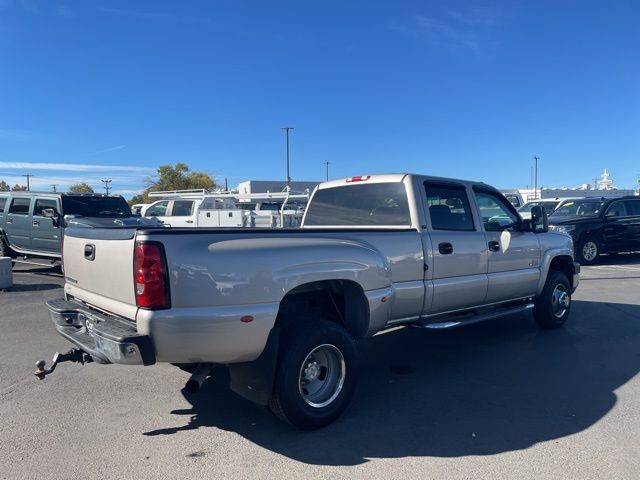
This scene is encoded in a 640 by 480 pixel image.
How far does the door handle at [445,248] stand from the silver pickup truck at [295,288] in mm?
19

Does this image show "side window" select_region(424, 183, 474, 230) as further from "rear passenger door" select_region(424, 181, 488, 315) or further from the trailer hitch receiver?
the trailer hitch receiver

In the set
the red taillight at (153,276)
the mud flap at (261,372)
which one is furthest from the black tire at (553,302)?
the red taillight at (153,276)

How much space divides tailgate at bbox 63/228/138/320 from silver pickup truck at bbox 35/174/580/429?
1 centimetres

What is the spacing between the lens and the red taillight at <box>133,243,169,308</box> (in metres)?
3.16

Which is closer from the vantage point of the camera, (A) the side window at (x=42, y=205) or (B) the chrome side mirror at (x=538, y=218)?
(B) the chrome side mirror at (x=538, y=218)

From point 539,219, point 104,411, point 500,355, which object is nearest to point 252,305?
point 104,411

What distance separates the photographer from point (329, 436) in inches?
145

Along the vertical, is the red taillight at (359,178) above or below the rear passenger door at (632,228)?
above

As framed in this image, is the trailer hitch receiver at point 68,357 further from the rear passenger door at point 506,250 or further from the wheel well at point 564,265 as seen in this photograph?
the wheel well at point 564,265

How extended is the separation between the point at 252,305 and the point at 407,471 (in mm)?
1458

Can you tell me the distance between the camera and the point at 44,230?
11.4 metres

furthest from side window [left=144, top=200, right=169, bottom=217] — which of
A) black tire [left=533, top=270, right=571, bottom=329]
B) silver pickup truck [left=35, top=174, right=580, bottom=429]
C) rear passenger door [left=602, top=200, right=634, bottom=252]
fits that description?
black tire [left=533, top=270, right=571, bottom=329]

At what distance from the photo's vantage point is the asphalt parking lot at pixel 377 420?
325 cm

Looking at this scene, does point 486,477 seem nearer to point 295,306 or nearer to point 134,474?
point 295,306
